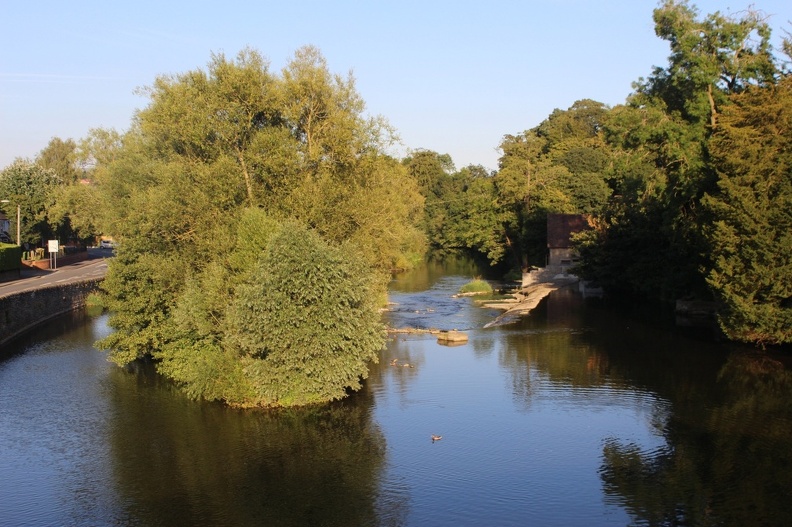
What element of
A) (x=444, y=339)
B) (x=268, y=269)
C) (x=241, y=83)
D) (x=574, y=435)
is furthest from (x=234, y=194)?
(x=574, y=435)

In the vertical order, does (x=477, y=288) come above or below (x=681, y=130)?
below

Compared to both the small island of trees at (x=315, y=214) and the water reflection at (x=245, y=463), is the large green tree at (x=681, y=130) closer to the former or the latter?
the small island of trees at (x=315, y=214)

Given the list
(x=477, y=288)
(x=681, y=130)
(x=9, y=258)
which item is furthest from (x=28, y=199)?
(x=681, y=130)

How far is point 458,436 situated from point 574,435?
3680 mm

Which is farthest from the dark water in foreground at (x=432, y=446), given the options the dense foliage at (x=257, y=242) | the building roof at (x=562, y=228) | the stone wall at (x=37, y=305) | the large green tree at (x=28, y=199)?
the large green tree at (x=28, y=199)

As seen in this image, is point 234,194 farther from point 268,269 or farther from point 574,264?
point 574,264

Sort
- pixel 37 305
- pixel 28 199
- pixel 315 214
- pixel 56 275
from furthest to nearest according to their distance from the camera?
pixel 28 199 < pixel 56 275 < pixel 37 305 < pixel 315 214

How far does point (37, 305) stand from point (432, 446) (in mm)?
31219

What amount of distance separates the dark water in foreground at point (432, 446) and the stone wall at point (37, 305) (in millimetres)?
5470

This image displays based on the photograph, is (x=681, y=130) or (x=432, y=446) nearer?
(x=432, y=446)

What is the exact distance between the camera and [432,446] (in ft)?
77.2

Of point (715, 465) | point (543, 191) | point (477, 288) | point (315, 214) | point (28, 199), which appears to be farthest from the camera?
point (543, 191)

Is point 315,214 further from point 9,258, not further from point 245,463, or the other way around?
point 9,258

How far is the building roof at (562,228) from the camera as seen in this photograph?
6738cm
